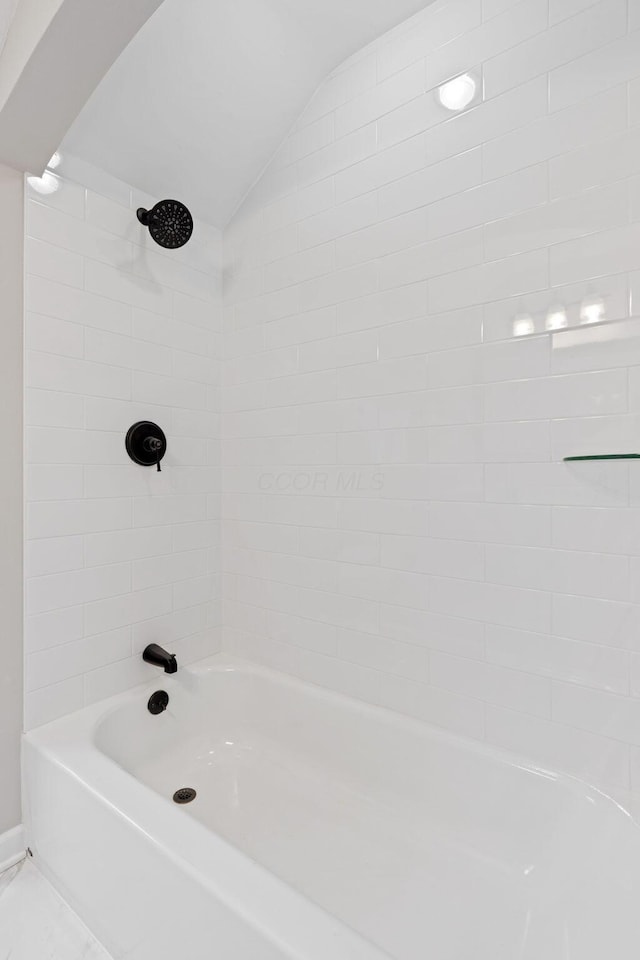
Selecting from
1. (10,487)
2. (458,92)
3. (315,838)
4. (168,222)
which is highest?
(458,92)

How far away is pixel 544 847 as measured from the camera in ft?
4.54

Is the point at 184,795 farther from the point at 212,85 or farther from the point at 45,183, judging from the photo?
the point at 212,85

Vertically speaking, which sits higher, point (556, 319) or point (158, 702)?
point (556, 319)

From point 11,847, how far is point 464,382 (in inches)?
80.5

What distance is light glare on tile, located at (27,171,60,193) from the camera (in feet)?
5.43

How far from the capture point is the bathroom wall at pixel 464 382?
52.7 inches

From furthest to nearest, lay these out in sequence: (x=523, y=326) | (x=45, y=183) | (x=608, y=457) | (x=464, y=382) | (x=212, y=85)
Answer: (x=212, y=85) < (x=45, y=183) < (x=464, y=382) < (x=523, y=326) < (x=608, y=457)

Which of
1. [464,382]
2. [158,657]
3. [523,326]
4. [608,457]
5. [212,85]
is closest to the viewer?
[608,457]

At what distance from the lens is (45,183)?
168 cm

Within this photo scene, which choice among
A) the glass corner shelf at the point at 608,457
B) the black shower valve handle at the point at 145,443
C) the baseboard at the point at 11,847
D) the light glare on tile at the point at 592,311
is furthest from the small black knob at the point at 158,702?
the light glare on tile at the point at 592,311

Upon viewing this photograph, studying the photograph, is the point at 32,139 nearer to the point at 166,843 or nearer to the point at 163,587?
the point at 163,587

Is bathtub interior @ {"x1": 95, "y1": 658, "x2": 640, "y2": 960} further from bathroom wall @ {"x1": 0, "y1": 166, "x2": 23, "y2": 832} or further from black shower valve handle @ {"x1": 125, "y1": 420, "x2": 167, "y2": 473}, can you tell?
black shower valve handle @ {"x1": 125, "y1": 420, "x2": 167, "y2": 473}

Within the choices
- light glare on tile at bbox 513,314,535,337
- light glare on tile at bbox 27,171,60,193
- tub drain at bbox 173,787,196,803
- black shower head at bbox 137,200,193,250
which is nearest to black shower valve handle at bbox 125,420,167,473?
black shower head at bbox 137,200,193,250

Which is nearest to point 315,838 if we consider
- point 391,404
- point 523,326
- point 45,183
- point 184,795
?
point 184,795
